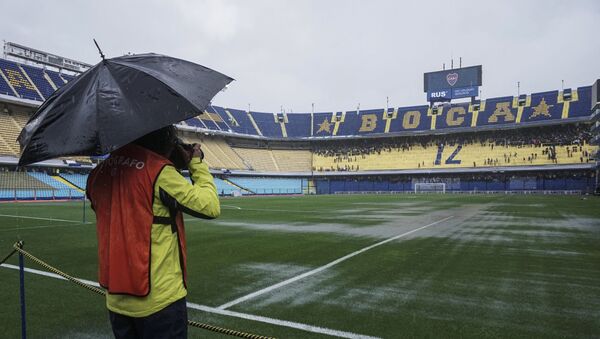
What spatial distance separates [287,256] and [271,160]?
6264cm

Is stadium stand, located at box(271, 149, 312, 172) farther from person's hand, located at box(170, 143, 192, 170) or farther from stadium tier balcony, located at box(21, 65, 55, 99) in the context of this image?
person's hand, located at box(170, 143, 192, 170)

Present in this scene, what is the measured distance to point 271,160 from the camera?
70938 millimetres

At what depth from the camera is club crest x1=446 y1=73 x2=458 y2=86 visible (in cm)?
6574

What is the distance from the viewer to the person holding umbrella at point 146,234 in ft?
7.16

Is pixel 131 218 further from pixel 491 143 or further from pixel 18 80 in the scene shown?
pixel 491 143

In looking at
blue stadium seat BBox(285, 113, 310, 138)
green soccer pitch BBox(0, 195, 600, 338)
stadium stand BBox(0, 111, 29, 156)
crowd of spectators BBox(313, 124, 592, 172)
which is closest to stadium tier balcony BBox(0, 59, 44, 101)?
stadium stand BBox(0, 111, 29, 156)

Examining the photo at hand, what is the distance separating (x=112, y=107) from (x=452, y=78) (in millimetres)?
70776

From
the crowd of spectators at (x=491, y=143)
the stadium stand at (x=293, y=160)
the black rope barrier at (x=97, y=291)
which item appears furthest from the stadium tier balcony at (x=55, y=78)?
the black rope barrier at (x=97, y=291)

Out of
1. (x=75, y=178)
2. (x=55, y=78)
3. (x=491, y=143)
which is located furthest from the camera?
(x=491, y=143)

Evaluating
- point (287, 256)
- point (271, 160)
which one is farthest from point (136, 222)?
point (271, 160)

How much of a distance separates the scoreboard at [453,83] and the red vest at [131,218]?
6974 cm

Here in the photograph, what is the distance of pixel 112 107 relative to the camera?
84.0 inches

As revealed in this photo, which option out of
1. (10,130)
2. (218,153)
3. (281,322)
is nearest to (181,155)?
(281,322)

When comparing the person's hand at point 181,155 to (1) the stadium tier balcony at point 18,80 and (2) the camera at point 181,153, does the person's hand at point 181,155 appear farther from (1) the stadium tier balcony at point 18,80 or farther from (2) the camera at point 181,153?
(1) the stadium tier balcony at point 18,80
